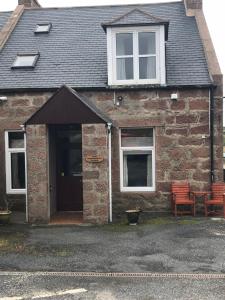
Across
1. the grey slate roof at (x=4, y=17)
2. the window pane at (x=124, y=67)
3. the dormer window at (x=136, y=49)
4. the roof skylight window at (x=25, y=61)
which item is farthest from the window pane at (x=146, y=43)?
the grey slate roof at (x=4, y=17)

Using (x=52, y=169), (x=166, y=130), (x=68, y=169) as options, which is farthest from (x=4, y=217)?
(x=166, y=130)

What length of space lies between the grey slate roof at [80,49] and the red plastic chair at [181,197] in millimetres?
3367

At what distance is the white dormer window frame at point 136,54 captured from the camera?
44.9 ft

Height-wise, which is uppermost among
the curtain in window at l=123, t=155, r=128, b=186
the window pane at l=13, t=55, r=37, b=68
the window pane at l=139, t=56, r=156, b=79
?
the window pane at l=13, t=55, r=37, b=68

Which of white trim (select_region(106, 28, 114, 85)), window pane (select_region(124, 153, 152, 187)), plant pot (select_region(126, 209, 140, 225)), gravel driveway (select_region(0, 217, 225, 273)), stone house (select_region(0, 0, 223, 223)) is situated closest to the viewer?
gravel driveway (select_region(0, 217, 225, 273))

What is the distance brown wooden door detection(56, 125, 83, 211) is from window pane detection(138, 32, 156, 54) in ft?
11.7

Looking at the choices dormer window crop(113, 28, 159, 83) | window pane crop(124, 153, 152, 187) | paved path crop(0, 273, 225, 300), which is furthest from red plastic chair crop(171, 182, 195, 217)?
paved path crop(0, 273, 225, 300)

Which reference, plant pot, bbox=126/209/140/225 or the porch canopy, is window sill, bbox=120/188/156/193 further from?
the porch canopy

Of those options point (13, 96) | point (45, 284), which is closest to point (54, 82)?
point (13, 96)

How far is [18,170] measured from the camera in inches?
572

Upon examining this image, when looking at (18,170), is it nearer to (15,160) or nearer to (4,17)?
(15,160)

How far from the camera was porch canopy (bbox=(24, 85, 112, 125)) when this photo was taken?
12117 mm

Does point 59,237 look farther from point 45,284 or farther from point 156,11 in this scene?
point 156,11

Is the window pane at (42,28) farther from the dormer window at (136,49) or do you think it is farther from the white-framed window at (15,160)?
the white-framed window at (15,160)
